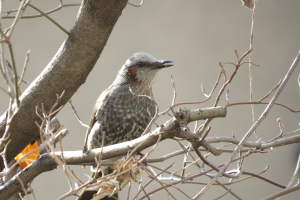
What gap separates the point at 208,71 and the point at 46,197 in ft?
6.26

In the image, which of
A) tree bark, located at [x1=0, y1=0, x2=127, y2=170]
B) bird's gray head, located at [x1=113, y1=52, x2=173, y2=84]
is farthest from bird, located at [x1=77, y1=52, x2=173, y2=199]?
tree bark, located at [x1=0, y1=0, x2=127, y2=170]

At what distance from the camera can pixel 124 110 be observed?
1.62 meters

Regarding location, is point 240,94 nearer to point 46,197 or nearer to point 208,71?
point 208,71

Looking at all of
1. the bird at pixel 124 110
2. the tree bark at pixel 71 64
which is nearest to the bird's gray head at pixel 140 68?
the bird at pixel 124 110

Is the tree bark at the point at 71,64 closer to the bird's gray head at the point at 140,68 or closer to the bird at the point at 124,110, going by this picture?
the bird at the point at 124,110

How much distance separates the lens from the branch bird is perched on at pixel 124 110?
158 cm

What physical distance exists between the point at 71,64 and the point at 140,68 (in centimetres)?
71

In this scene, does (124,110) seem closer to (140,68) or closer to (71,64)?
(140,68)

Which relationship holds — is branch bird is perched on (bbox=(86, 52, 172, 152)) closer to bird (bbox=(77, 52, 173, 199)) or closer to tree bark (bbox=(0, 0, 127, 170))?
bird (bbox=(77, 52, 173, 199))

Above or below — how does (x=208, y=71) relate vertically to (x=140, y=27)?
below

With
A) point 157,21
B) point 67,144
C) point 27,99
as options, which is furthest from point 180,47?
point 27,99

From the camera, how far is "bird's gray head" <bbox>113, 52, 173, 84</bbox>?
171cm

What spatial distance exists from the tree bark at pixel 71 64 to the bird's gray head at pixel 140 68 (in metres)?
0.64

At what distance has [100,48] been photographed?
1085 millimetres
